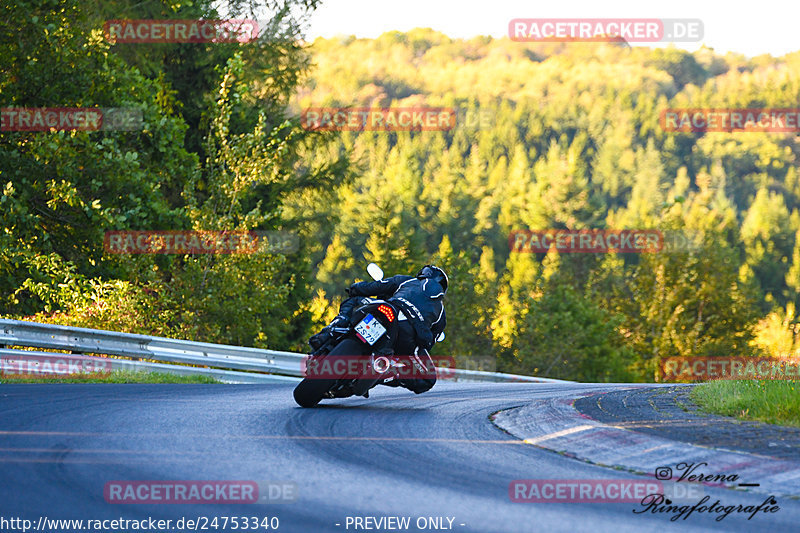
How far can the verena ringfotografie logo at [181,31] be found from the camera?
79.1 feet

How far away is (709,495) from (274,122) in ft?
92.4

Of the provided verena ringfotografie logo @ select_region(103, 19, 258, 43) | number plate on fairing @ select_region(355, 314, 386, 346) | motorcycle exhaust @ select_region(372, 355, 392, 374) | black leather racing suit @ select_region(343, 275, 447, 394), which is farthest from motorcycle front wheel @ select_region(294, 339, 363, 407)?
verena ringfotografie logo @ select_region(103, 19, 258, 43)

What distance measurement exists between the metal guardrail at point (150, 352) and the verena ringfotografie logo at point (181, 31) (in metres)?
10.1

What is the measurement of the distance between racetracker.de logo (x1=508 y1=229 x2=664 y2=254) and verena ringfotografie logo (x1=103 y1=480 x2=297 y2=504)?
51.4 meters

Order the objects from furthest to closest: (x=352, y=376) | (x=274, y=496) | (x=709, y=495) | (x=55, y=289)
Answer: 1. (x=55, y=289)
2. (x=352, y=376)
3. (x=709, y=495)
4. (x=274, y=496)

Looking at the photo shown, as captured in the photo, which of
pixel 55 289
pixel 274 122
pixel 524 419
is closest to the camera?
pixel 524 419

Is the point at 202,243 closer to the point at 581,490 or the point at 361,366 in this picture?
the point at 361,366

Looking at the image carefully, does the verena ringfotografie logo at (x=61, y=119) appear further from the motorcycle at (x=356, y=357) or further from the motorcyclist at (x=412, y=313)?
the motorcycle at (x=356, y=357)

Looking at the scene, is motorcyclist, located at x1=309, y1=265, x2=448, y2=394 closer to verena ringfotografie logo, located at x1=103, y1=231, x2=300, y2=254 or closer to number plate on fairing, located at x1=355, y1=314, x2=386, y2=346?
number plate on fairing, located at x1=355, y1=314, x2=386, y2=346

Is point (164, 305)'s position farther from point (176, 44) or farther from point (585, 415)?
point (585, 415)

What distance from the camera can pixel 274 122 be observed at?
1252 inches

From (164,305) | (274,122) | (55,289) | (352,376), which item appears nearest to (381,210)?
(274,122)

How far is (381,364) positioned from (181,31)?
2091cm

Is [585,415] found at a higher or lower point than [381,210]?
lower
